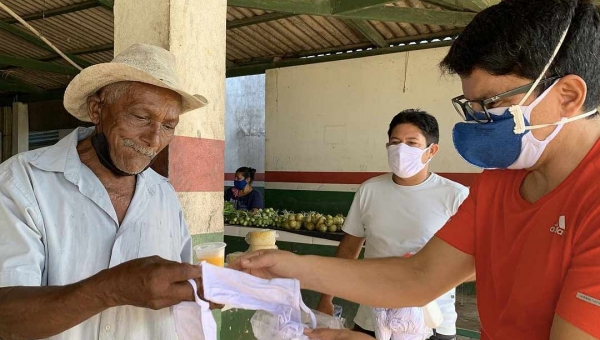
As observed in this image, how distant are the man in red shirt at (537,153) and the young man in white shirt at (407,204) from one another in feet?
4.60

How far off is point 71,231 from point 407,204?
2.16 m

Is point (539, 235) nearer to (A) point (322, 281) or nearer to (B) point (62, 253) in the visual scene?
(A) point (322, 281)

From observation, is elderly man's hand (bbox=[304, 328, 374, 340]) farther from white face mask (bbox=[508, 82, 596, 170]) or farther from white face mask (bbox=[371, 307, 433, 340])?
white face mask (bbox=[508, 82, 596, 170])

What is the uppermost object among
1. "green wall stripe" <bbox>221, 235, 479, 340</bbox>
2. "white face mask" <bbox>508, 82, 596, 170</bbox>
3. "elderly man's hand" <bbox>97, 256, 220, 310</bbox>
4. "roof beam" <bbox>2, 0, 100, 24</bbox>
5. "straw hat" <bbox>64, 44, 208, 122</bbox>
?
"roof beam" <bbox>2, 0, 100, 24</bbox>

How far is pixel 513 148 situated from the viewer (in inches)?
57.3

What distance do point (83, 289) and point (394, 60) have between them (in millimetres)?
6997

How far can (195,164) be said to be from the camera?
9.52 feet

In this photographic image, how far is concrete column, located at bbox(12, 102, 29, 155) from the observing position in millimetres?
12852

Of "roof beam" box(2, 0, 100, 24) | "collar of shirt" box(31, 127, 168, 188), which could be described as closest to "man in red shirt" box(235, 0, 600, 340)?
"collar of shirt" box(31, 127, 168, 188)

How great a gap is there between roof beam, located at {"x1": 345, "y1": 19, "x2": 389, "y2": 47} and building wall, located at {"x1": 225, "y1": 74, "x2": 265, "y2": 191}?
4.82 meters

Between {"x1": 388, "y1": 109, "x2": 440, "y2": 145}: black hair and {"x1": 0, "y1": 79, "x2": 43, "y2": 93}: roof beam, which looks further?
{"x1": 0, "y1": 79, "x2": 43, "y2": 93}: roof beam

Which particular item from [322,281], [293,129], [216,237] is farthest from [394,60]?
[322,281]

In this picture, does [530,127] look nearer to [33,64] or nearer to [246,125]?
[33,64]

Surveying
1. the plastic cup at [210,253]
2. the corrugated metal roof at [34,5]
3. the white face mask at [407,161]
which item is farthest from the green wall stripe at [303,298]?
the corrugated metal roof at [34,5]
